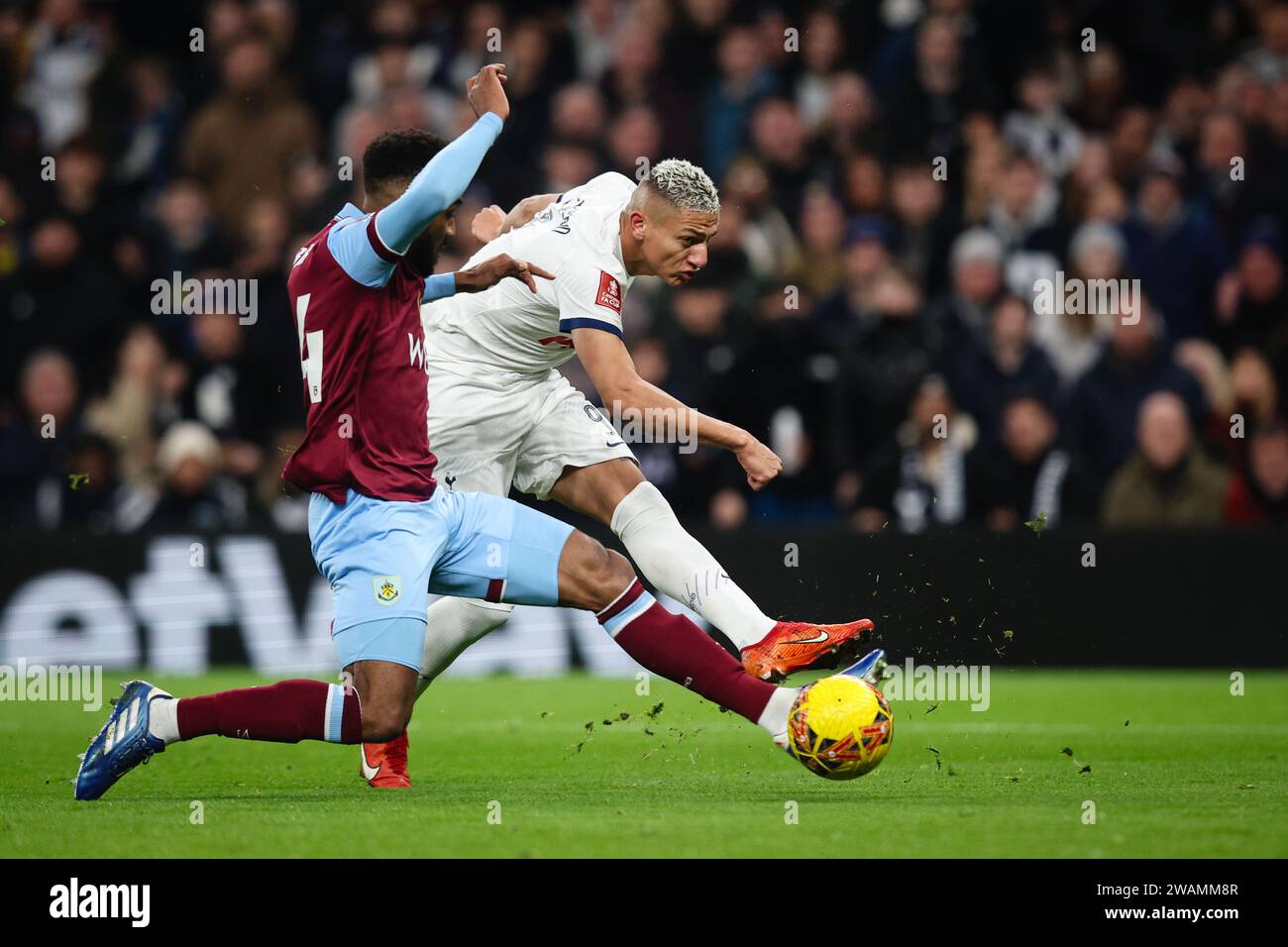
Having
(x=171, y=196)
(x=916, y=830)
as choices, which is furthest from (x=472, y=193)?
(x=916, y=830)

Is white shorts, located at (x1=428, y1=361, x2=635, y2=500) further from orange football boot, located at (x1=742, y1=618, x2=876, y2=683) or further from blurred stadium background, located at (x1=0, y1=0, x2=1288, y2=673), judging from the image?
blurred stadium background, located at (x1=0, y1=0, x2=1288, y2=673)

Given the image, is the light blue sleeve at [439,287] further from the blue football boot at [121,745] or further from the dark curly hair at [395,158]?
the blue football boot at [121,745]

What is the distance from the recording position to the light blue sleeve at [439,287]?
6602 millimetres

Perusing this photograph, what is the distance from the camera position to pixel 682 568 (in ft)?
23.6

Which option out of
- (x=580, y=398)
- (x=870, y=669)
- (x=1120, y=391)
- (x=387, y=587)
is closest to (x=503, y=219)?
(x=580, y=398)

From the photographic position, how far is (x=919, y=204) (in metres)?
13.1

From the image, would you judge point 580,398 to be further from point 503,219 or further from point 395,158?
point 395,158

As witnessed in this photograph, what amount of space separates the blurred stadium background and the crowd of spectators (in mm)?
27

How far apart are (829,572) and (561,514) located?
74.9 inches

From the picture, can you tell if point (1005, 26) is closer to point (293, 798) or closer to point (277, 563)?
point (277, 563)

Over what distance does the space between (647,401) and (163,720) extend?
6.42ft

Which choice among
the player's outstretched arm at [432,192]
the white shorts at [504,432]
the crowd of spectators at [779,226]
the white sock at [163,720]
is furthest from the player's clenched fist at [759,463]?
the crowd of spectators at [779,226]

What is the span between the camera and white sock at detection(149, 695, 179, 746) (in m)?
6.20

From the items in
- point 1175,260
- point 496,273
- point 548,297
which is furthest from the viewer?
point 1175,260
